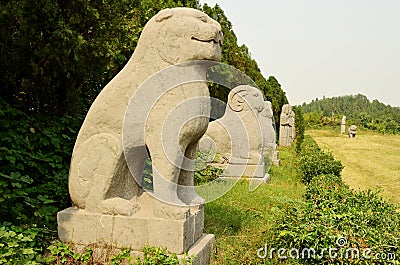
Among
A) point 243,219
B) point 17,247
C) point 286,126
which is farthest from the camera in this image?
point 286,126

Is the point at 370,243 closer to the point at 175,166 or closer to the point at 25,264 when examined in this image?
the point at 175,166

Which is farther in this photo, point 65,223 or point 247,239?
point 247,239

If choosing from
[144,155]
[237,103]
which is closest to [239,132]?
[237,103]

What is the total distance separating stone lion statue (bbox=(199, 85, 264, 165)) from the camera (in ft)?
26.8

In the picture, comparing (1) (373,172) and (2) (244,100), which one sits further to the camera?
(1) (373,172)

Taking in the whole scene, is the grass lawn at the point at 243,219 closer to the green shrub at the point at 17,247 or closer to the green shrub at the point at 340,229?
the green shrub at the point at 340,229

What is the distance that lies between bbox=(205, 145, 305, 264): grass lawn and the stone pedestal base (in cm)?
55

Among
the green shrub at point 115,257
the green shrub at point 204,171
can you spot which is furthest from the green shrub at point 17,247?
the green shrub at point 204,171

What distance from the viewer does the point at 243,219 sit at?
192 inches

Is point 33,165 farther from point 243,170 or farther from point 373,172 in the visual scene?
point 373,172

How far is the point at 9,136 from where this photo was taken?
446 centimetres

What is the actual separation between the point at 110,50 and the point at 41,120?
1.27 m

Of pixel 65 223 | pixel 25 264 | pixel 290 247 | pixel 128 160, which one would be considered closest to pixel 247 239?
pixel 290 247

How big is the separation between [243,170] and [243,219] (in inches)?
130
